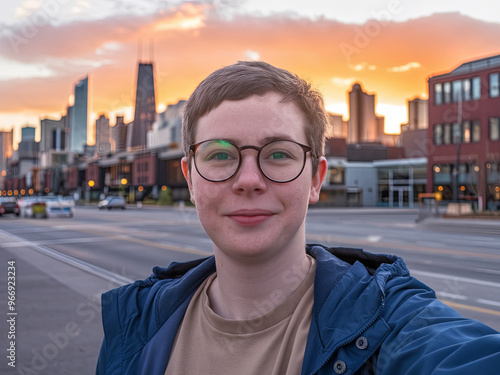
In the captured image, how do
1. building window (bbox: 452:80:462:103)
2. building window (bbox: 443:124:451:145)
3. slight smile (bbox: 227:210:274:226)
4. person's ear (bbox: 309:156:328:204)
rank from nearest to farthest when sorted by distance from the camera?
slight smile (bbox: 227:210:274:226) → person's ear (bbox: 309:156:328:204) → building window (bbox: 452:80:462:103) → building window (bbox: 443:124:451:145)

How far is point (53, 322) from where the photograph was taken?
6629mm

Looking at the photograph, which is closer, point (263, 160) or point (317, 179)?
point (263, 160)

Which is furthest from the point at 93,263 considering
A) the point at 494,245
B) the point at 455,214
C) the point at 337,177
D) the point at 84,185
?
the point at 84,185

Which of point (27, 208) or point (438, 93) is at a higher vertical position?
point (438, 93)

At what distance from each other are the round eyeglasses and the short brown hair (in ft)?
0.49

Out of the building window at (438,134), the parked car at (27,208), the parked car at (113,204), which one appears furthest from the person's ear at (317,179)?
the building window at (438,134)

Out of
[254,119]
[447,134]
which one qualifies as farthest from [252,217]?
[447,134]

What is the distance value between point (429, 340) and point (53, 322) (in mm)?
6275

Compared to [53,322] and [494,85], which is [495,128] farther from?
[53,322]

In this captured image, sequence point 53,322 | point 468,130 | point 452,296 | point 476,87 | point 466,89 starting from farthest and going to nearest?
point 468,130, point 466,89, point 476,87, point 452,296, point 53,322

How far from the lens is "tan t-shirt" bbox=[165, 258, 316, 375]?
1.73 m

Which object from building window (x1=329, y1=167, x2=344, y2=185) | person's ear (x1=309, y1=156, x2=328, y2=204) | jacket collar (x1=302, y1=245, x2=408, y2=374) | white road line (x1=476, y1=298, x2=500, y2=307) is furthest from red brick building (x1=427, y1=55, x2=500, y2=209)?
jacket collar (x1=302, y1=245, x2=408, y2=374)

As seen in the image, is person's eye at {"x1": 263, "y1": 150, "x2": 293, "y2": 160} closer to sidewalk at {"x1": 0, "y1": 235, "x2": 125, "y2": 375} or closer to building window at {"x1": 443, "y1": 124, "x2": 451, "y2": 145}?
sidewalk at {"x1": 0, "y1": 235, "x2": 125, "y2": 375}

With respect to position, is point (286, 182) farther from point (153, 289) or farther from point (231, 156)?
point (153, 289)
